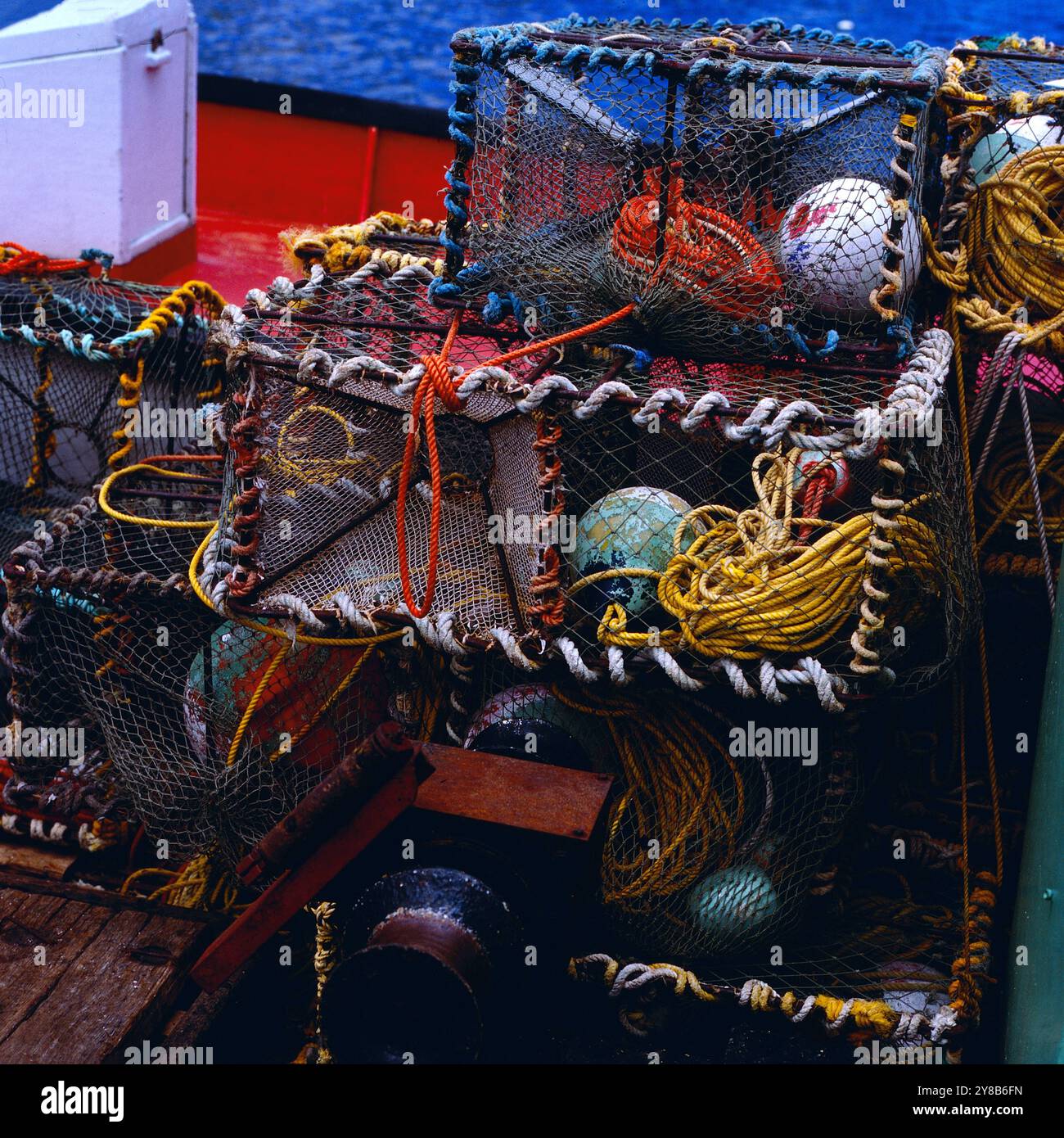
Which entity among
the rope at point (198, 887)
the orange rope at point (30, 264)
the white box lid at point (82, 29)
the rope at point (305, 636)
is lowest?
the rope at point (198, 887)

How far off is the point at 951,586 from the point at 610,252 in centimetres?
113

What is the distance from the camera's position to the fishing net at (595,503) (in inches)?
103

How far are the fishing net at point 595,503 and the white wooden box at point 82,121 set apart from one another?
2.30m

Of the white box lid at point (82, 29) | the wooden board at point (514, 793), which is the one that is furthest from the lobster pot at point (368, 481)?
the white box lid at point (82, 29)

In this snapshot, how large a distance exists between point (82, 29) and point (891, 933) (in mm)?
4490

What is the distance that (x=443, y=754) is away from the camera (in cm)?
263

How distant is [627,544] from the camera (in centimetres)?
278

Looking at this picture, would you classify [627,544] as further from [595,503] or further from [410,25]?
[410,25]

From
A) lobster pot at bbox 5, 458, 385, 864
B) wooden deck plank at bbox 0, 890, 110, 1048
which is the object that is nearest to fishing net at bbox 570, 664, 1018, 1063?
lobster pot at bbox 5, 458, 385, 864

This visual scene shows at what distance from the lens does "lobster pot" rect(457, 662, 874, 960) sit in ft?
9.41

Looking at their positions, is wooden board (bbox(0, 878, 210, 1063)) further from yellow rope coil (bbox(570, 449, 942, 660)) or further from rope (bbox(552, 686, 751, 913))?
yellow rope coil (bbox(570, 449, 942, 660))

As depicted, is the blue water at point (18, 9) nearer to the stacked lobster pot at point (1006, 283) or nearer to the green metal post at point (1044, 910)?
the stacked lobster pot at point (1006, 283)

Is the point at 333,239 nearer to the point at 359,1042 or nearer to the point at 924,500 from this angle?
the point at 924,500
